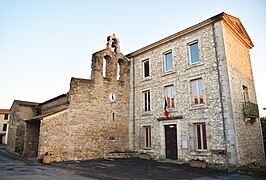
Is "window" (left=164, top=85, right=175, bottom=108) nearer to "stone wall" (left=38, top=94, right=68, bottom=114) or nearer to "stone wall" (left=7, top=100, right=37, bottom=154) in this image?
"stone wall" (left=38, top=94, right=68, bottom=114)

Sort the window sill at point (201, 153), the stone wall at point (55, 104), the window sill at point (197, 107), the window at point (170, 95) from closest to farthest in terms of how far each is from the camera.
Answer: the window sill at point (201, 153) → the window sill at point (197, 107) → the window at point (170, 95) → the stone wall at point (55, 104)

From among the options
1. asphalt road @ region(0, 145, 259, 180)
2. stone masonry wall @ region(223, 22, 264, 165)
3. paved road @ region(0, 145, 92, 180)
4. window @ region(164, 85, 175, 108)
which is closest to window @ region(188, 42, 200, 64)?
stone masonry wall @ region(223, 22, 264, 165)

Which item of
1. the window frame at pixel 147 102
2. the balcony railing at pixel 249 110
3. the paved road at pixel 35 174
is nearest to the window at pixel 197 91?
the balcony railing at pixel 249 110

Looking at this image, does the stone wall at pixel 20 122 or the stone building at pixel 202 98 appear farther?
the stone wall at pixel 20 122

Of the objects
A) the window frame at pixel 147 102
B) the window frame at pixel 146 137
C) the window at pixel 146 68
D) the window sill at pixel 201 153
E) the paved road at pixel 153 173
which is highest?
the window at pixel 146 68

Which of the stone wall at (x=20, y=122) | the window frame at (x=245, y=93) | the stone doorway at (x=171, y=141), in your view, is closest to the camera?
the window frame at (x=245, y=93)

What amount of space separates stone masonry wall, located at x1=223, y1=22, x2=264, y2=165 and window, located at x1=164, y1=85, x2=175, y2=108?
3.66 metres

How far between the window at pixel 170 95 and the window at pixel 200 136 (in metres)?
2.20

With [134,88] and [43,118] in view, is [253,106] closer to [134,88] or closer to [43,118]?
[134,88]

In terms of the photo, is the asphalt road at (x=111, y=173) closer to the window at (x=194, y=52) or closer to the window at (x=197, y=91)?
the window at (x=197, y=91)

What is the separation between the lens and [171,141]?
12531mm

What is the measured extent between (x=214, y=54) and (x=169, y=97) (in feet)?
12.7

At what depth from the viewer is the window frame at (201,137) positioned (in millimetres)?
10844

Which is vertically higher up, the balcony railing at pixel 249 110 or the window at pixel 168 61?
the window at pixel 168 61
